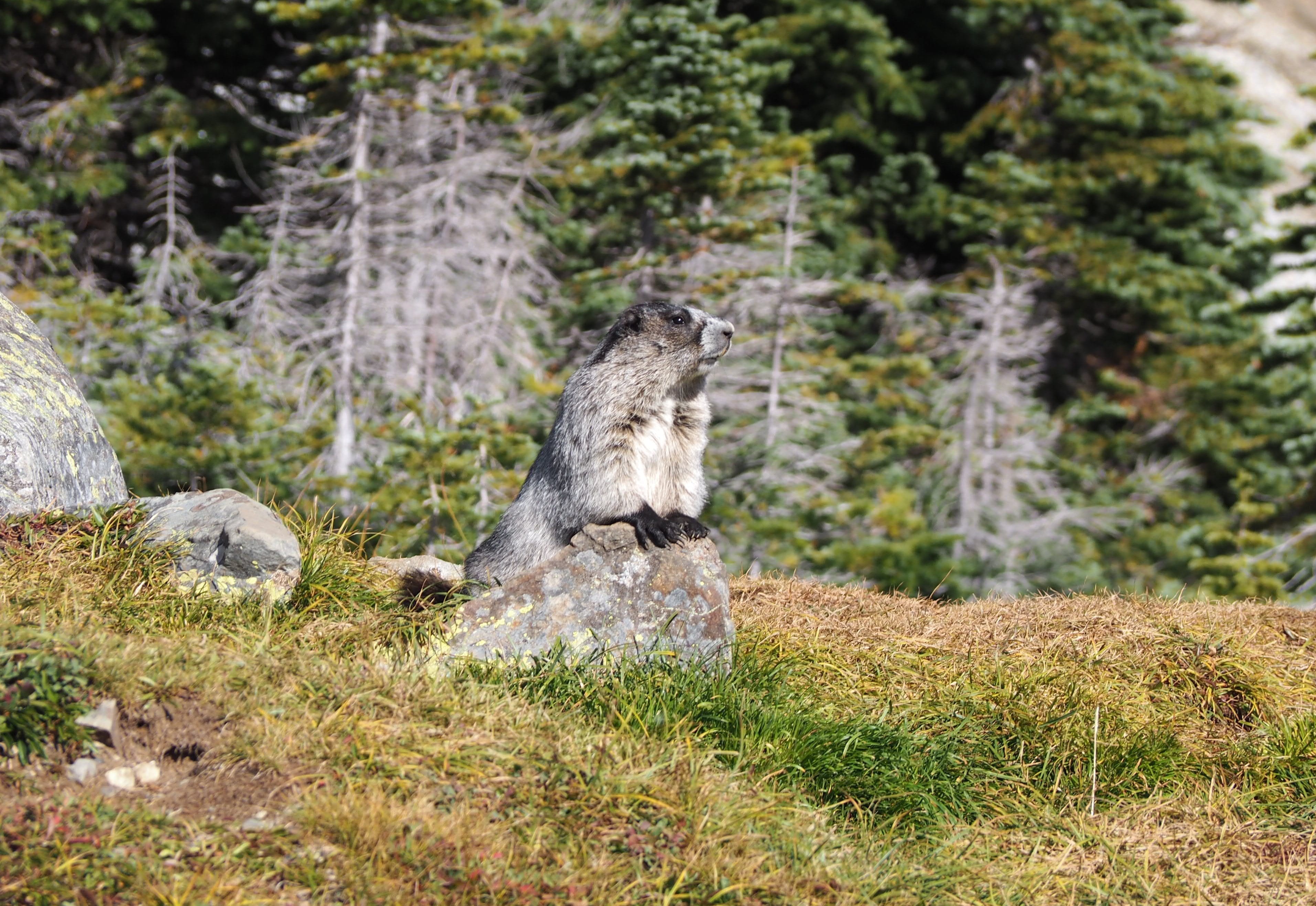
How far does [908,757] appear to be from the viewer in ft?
16.3

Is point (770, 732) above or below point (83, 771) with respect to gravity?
below

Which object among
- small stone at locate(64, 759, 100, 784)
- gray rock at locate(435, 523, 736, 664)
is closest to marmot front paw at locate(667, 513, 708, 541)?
gray rock at locate(435, 523, 736, 664)

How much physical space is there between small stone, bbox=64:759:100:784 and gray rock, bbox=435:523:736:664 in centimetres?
162

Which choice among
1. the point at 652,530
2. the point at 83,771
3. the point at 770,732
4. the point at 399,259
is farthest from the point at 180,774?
the point at 399,259

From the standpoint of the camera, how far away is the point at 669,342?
650 centimetres

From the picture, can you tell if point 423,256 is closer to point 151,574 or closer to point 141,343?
point 141,343

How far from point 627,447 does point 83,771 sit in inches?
123

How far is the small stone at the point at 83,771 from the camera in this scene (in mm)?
3961

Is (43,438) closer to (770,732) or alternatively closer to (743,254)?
(770,732)

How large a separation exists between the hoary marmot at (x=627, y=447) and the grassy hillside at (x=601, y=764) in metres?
0.87

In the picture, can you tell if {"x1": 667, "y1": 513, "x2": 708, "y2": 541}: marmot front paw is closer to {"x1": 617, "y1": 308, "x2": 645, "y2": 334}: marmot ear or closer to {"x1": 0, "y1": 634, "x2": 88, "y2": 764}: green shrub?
{"x1": 617, "y1": 308, "x2": 645, "y2": 334}: marmot ear

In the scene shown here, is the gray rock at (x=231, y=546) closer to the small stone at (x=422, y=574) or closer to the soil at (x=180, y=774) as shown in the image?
the small stone at (x=422, y=574)

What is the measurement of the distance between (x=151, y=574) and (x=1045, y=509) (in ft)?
70.9

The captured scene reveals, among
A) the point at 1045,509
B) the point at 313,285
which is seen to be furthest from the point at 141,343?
the point at 1045,509
